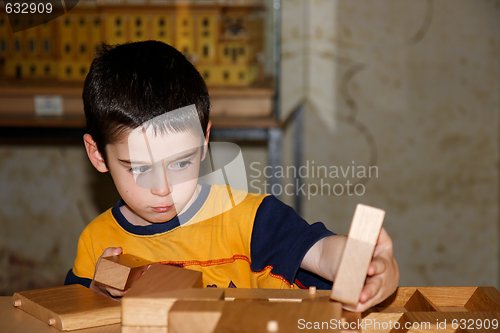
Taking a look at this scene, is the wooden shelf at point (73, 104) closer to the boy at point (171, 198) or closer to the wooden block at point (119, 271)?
the boy at point (171, 198)

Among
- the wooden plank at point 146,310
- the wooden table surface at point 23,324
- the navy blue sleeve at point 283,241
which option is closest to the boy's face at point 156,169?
the navy blue sleeve at point 283,241

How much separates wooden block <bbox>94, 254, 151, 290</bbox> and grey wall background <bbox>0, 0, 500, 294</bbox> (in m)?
1.66

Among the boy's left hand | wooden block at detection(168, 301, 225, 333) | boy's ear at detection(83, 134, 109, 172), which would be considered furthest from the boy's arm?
boy's ear at detection(83, 134, 109, 172)

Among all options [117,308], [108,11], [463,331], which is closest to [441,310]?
[463,331]

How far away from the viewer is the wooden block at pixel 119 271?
71 cm

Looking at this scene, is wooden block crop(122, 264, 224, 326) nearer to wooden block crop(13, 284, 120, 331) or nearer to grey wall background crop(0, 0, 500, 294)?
wooden block crop(13, 284, 120, 331)

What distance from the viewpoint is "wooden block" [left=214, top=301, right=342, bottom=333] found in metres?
0.56

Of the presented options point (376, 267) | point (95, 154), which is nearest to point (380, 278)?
point (376, 267)

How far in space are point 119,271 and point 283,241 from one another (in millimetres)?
269

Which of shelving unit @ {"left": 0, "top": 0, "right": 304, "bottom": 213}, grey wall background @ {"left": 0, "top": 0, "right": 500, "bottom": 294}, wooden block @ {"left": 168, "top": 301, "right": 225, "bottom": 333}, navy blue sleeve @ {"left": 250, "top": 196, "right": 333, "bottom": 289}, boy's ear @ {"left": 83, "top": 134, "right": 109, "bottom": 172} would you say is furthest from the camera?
grey wall background @ {"left": 0, "top": 0, "right": 500, "bottom": 294}

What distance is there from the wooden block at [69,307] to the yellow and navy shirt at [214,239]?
20cm

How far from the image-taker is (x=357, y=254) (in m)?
0.61

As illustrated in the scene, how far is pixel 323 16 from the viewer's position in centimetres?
239

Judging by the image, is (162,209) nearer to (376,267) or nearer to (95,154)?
(95,154)
